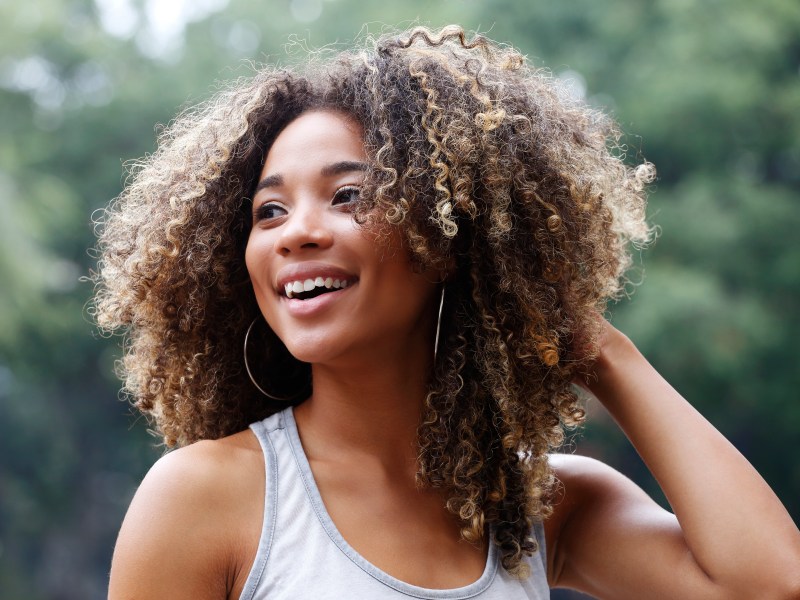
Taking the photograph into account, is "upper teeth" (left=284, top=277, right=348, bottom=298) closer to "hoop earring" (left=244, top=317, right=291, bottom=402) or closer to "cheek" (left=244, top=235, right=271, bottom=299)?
"cheek" (left=244, top=235, right=271, bottom=299)

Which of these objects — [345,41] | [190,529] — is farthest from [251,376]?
[345,41]

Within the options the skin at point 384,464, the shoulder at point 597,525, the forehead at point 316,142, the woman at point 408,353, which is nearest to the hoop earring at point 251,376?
the woman at point 408,353

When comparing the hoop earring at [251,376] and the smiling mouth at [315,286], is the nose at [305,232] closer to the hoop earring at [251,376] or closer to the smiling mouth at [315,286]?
the smiling mouth at [315,286]

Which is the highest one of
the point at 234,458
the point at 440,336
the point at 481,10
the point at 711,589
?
the point at 481,10

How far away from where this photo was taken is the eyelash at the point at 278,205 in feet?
7.63

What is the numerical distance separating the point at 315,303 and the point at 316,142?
1.22 feet

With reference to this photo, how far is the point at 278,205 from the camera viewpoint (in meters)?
2.39

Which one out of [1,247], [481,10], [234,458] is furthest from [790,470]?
[234,458]

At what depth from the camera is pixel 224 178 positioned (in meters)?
2.53

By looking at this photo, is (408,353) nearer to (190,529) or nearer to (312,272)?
(312,272)

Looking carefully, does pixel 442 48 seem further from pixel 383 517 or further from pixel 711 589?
pixel 711 589

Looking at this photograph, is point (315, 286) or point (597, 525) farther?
point (597, 525)

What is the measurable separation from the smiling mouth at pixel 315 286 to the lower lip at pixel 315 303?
0.05 feet

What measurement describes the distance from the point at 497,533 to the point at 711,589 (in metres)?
0.46
